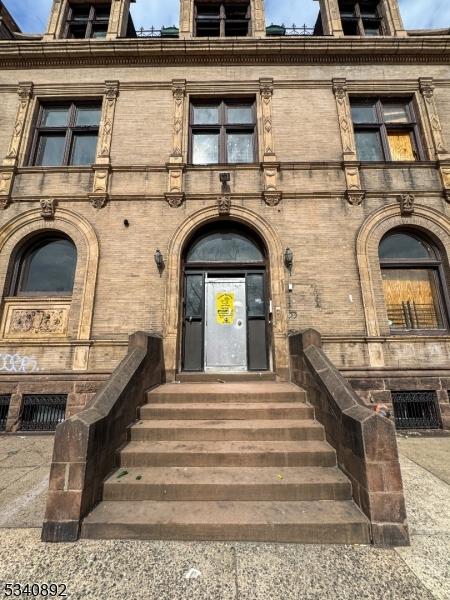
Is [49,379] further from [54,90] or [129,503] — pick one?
[54,90]

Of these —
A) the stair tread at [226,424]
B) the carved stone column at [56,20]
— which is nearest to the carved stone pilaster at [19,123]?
the carved stone column at [56,20]

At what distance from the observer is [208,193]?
770 cm

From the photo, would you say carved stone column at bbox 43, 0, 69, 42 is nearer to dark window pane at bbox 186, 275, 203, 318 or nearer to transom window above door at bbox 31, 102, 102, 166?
transom window above door at bbox 31, 102, 102, 166

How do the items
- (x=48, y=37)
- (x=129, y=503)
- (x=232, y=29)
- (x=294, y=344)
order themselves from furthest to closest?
(x=232, y=29)
(x=48, y=37)
(x=294, y=344)
(x=129, y=503)

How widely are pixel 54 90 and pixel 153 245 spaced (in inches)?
236

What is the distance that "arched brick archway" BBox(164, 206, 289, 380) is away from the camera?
6.63 meters

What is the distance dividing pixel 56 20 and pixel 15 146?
5055 millimetres

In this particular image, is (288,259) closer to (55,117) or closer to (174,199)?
(174,199)

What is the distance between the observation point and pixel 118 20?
31.1ft

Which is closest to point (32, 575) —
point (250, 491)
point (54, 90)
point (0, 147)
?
point (250, 491)

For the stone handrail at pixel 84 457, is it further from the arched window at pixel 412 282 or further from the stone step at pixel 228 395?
the arched window at pixel 412 282

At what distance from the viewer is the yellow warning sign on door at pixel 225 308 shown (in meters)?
7.40

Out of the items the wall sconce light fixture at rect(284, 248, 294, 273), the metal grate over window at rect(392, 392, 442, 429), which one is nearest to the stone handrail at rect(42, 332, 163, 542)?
the wall sconce light fixture at rect(284, 248, 294, 273)

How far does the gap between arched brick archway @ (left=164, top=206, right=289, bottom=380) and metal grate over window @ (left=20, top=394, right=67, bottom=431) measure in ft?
8.36
